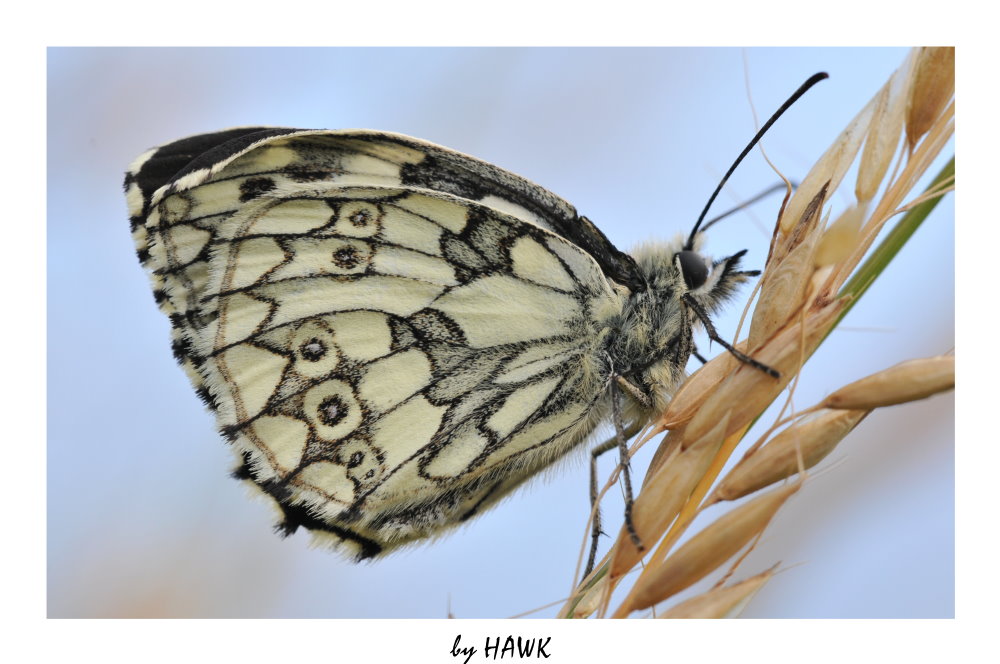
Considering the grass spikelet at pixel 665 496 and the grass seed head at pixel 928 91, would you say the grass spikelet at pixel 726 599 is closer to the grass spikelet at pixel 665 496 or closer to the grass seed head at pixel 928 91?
the grass spikelet at pixel 665 496

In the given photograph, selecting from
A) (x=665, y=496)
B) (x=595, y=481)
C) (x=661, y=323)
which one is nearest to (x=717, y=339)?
(x=661, y=323)

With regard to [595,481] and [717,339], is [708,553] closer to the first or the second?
[717,339]

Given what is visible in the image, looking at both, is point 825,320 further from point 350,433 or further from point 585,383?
point 350,433

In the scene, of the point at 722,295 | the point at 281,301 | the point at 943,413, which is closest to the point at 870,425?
the point at 943,413

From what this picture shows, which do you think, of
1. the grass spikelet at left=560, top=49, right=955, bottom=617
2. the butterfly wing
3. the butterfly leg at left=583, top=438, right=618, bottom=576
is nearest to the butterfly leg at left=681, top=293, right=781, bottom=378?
the grass spikelet at left=560, top=49, right=955, bottom=617

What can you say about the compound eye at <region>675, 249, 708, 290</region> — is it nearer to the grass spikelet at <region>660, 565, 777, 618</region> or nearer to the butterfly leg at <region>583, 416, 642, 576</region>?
the butterfly leg at <region>583, 416, 642, 576</region>
